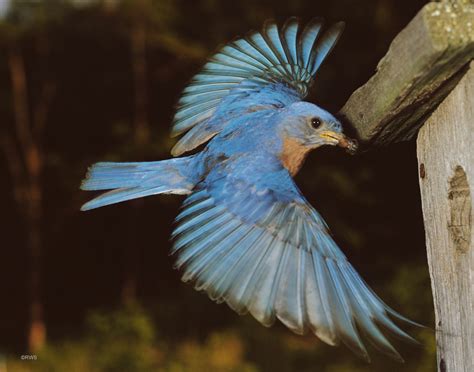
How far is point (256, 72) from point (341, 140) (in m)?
0.91

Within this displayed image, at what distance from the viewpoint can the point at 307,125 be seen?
8.61 feet

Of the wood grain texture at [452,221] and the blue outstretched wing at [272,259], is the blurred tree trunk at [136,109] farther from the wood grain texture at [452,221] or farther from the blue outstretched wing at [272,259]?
the wood grain texture at [452,221]

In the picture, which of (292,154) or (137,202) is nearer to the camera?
(292,154)

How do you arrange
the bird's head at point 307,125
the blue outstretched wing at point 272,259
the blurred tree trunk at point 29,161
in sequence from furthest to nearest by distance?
the blurred tree trunk at point 29,161, the bird's head at point 307,125, the blue outstretched wing at point 272,259

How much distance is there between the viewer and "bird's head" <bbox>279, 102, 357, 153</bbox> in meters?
2.49

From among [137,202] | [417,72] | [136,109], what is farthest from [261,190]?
[137,202]

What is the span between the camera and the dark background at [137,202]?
28.1ft

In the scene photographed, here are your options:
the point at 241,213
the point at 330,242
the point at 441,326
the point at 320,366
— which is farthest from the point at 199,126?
the point at 320,366

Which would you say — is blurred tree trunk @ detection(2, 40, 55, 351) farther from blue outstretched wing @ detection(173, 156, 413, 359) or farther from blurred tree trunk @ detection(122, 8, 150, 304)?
blue outstretched wing @ detection(173, 156, 413, 359)

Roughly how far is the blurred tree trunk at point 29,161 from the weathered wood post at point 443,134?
28.9ft

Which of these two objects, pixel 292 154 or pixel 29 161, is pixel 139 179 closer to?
pixel 292 154

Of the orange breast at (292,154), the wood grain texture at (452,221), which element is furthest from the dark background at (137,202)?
the wood grain texture at (452,221)

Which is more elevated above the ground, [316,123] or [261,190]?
[316,123]

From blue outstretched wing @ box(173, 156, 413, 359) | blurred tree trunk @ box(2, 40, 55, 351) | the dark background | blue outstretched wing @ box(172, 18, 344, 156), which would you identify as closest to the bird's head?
blue outstretched wing @ box(173, 156, 413, 359)
